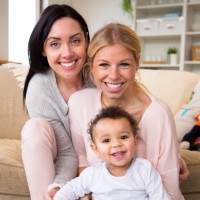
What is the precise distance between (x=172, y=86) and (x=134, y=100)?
0.88 metres

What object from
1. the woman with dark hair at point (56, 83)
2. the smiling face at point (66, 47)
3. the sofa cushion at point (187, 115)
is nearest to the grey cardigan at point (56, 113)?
the woman with dark hair at point (56, 83)

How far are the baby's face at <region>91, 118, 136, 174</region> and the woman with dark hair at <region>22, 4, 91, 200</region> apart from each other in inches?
9.8

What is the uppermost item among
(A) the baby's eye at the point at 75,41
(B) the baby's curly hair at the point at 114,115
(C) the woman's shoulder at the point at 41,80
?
(A) the baby's eye at the point at 75,41

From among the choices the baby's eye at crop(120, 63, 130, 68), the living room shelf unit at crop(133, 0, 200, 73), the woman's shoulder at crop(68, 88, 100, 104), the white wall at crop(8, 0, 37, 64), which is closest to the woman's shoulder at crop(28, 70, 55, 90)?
the woman's shoulder at crop(68, 88, 100, 104)

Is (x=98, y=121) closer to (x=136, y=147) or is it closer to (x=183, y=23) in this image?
(x=136, y=147)

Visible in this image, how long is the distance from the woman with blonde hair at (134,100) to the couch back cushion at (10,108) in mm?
1009

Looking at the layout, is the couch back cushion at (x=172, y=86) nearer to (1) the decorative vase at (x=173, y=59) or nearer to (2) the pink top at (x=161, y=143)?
(2) the pink top at (x=161, y=143)

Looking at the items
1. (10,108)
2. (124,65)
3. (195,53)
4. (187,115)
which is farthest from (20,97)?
(195,53)

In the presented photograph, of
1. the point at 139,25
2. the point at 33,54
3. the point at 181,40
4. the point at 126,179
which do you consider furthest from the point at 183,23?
the point at 126,179

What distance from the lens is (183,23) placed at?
4.26 metres

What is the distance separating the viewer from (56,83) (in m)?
1.46

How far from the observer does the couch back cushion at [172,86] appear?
205 cm

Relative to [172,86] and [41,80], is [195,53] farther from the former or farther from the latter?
[41,80]

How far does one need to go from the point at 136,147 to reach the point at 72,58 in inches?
17.4
